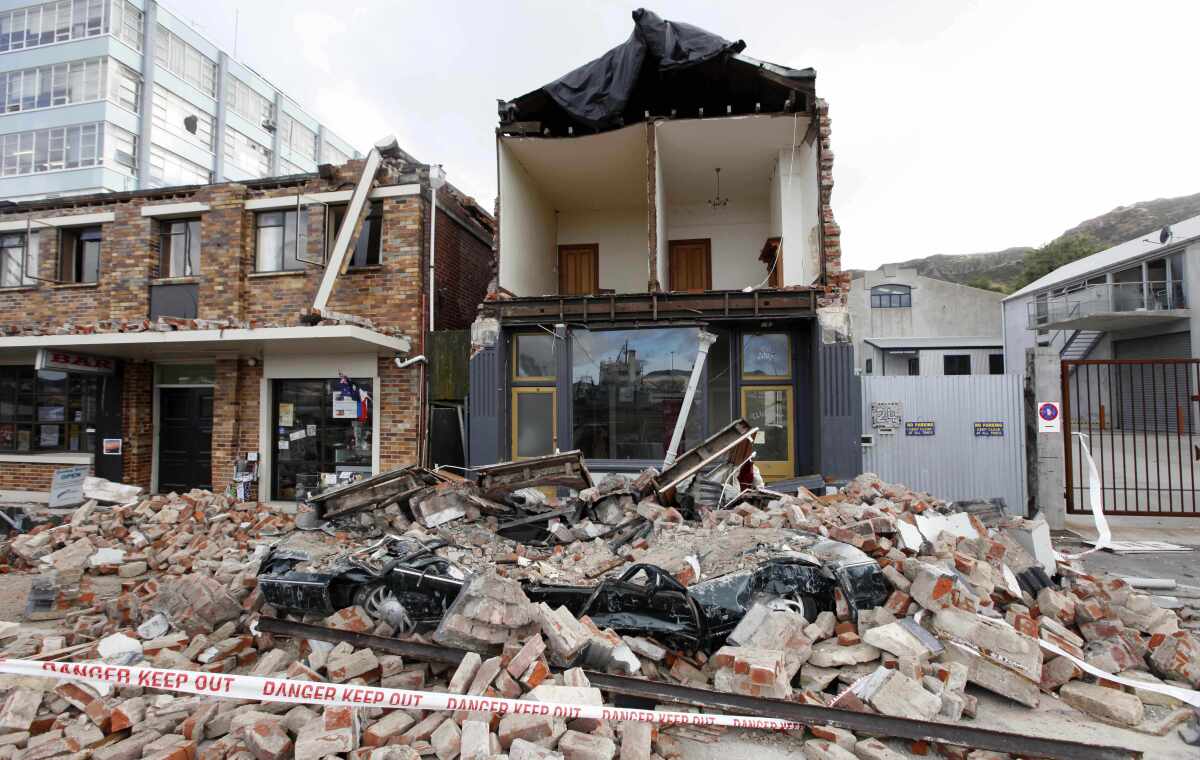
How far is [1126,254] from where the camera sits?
82.9 ft

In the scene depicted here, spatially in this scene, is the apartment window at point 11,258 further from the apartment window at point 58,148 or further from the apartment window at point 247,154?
the apartment window at point 247,154

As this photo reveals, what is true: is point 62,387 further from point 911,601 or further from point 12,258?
point 911,601

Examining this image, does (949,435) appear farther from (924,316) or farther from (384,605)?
(924,316)

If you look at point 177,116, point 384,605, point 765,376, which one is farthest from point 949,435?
point 177,116

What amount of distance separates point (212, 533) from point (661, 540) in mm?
6018

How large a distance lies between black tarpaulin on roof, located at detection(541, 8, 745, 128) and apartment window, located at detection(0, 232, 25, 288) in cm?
1221

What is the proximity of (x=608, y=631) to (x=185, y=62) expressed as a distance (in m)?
41.9

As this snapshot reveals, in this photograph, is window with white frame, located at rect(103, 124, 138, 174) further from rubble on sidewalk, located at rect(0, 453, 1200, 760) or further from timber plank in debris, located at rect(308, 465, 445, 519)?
timber plank in debris, located at rect(308, 465, 445, 519)

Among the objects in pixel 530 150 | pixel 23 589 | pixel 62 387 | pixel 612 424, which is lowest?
pixel 23 589

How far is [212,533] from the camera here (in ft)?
25.2

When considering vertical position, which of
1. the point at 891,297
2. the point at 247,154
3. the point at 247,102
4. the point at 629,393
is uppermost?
the point at 247,102

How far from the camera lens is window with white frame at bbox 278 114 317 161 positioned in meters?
41.6

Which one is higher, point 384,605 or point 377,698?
point 384,605

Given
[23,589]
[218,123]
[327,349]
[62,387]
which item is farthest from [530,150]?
[218,123]
